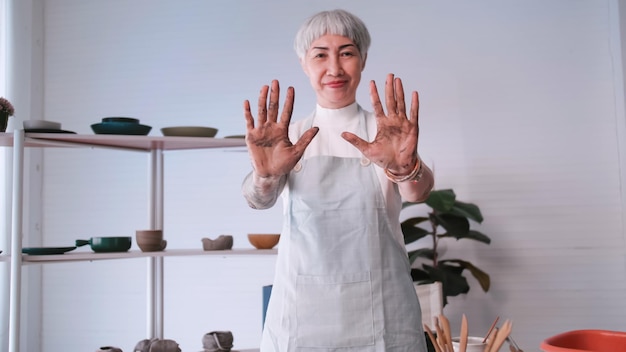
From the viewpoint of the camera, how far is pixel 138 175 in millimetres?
4008

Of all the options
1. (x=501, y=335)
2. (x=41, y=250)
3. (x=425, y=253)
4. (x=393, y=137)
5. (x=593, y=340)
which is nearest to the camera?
(x=393, y=137)

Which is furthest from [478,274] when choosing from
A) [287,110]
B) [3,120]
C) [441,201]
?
[3,120]

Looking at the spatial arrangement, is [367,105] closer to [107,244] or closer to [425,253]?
[425,253]

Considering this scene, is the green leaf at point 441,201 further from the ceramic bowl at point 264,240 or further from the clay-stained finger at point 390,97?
the clay-stained finger at point 390,97

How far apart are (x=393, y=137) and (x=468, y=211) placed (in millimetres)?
2077

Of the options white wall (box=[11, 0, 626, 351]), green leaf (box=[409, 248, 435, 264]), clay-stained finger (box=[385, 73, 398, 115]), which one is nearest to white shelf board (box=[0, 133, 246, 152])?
white wall (box=[11, 0, 626, 351])

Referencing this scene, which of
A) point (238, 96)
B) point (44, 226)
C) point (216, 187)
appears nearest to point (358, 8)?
point (238, 96)

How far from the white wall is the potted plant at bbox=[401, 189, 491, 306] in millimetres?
271

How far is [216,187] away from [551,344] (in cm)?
264

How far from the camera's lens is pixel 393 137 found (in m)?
1.31

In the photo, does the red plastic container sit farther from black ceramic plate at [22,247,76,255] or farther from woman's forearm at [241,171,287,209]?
black ceramic plate at [22,247,76,255]

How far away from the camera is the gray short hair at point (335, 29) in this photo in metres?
1.47

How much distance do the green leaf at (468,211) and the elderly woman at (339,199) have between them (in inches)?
72.2

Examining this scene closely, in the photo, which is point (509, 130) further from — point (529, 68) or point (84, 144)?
point (84, 144)
